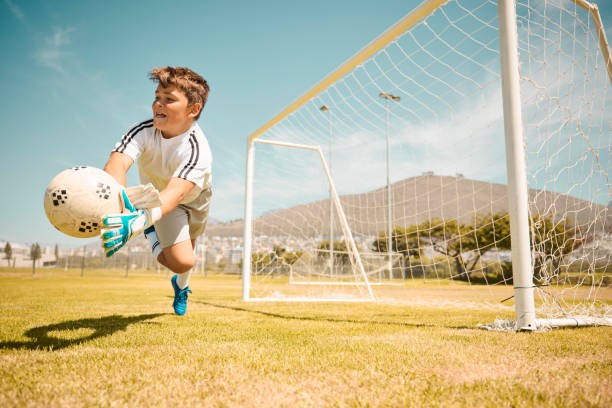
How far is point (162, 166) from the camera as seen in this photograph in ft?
11.1

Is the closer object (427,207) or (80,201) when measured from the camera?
(80,201)

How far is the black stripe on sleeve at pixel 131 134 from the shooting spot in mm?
3052

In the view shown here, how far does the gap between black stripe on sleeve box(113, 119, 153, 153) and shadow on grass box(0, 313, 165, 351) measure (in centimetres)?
153

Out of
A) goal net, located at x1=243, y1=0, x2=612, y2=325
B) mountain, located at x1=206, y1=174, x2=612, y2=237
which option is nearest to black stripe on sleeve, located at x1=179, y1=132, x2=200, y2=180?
goal net, located at x1=243, y1=0, x2=612, y2=325

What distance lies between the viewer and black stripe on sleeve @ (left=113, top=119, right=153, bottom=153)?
3052mm

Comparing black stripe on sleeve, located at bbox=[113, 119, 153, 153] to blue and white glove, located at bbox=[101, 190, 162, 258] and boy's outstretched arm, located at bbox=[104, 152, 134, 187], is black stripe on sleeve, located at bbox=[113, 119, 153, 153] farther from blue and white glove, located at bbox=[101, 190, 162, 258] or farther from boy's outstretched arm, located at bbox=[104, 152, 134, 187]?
blue and white glove, located at bbox=[101, 190, 162, 258]

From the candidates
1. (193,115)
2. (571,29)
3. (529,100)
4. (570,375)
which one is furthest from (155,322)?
(571,29)

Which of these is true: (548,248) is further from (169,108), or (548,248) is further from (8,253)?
(8,253)

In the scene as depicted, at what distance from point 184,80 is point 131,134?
0.67 metres

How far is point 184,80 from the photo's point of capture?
10.1 feet

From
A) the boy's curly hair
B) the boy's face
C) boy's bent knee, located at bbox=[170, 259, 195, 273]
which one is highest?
the boy's curly hair

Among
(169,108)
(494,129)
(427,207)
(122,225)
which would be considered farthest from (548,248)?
(122,225)

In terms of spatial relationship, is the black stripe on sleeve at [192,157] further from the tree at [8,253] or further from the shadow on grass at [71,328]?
the tree at [8,253]

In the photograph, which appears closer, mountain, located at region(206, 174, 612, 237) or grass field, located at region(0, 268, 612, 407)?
grass field, located at region(0, 268, 612, 407)
